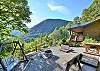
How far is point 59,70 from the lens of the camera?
→ 7914mm

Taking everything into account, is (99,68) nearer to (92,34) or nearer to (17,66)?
(92,34)

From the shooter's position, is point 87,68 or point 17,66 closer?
point 87,68

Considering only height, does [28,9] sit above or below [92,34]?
above

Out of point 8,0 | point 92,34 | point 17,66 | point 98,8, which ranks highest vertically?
point 98,8

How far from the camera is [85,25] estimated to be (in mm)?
9672

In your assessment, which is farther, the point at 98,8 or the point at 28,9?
the point at 98,8

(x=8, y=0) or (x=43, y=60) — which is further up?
(x=8, y=0)

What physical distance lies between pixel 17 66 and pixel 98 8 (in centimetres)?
2139

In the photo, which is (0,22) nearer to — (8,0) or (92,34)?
(8,0)

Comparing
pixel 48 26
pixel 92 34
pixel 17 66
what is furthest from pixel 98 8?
pixel 48 26

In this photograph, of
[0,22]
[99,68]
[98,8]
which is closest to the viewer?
[0,22]

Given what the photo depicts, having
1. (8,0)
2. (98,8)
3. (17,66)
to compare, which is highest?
(98,8)

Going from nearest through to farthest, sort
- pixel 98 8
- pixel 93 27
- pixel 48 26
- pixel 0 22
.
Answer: pixel 0 22, pixel 93 27, pixel 98 8, pixel 48 26

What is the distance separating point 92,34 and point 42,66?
11.6ft
